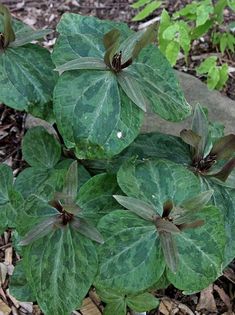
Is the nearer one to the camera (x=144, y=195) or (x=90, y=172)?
(x=144, y=195)

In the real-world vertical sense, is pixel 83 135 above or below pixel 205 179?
above

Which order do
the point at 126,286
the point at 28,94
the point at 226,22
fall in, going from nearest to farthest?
the point at 126,286 < the point at 28,94 < the point at 226,22

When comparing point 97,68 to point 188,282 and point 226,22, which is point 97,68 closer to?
point 188,282

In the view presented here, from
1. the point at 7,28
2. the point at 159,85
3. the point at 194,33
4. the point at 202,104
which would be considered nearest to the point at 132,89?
the point at 159,85

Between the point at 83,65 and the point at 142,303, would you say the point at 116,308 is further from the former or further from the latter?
the point at 83,65

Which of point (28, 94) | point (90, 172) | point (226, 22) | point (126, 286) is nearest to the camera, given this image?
point (126, 286)

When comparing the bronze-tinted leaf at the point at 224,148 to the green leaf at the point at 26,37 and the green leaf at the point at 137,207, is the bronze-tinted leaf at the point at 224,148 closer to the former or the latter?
the green leaf at the point at 137,207

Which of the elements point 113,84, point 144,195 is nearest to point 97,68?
point 113,84

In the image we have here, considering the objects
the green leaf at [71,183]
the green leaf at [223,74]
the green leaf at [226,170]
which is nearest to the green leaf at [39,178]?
the green leaf at [71,183]
